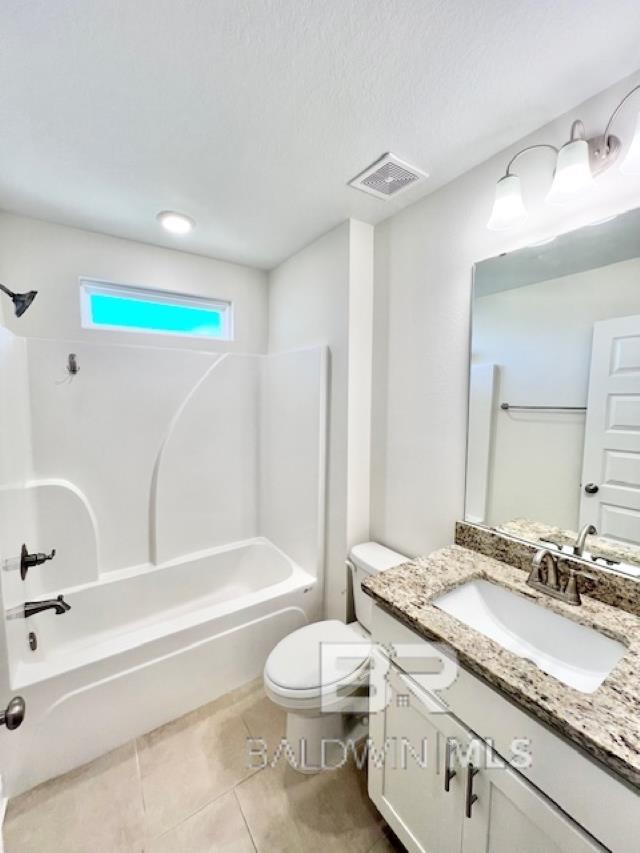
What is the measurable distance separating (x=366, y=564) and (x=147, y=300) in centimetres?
210

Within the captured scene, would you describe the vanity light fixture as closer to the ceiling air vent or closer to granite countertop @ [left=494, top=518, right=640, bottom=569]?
the ceiling air vent

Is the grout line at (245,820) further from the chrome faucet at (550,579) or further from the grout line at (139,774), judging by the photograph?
the chrome faucet at (550,579)

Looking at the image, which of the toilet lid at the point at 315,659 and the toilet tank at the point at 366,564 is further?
the toilet tank at the point at 366,564

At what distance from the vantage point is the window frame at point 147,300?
2.08 meters

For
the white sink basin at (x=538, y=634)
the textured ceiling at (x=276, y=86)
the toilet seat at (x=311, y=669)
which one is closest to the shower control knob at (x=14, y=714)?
the toilet seat at (x=311, y=669)

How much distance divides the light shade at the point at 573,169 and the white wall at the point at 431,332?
102 millimetres

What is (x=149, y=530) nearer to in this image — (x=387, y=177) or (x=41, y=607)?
(x=41, y=607)

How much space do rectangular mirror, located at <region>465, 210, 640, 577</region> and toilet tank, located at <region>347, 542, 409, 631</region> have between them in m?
0.51

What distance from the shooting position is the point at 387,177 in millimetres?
1507

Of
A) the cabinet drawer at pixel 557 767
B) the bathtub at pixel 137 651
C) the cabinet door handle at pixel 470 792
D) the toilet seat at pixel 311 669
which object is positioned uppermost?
the cabinet drawer at pixel 557 767

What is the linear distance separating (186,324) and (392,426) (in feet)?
5.22

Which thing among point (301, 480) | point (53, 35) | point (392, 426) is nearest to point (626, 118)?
point (392, 426)

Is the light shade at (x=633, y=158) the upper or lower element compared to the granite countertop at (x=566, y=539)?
upper

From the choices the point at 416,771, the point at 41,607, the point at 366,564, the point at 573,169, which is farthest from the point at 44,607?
the point at 573,169
